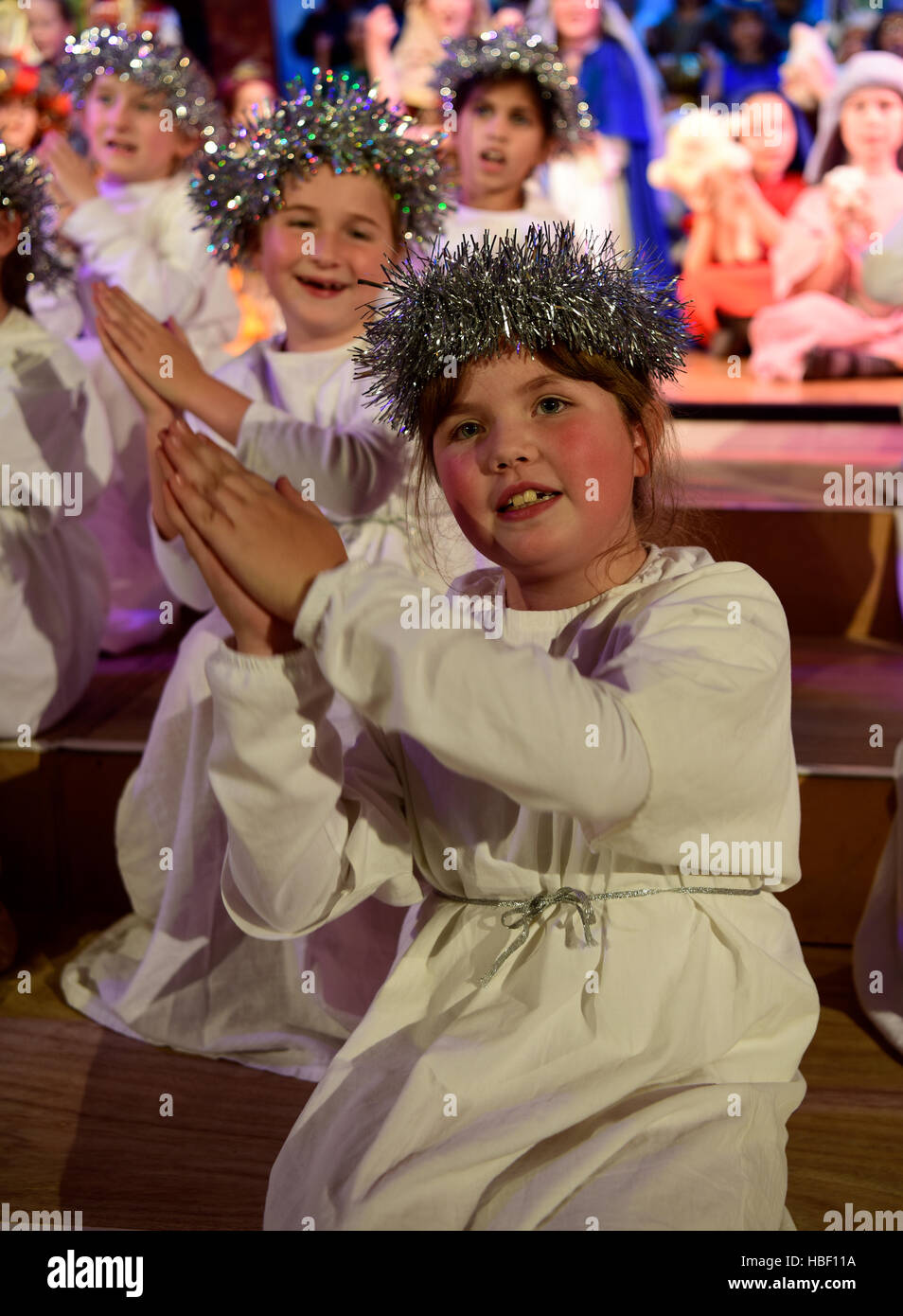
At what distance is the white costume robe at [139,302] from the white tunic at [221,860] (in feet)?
3.34

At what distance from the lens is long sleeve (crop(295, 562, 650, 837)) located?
3.66ft

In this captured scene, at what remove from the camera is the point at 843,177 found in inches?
236

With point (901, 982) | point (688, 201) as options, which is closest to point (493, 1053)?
point (901, 982)

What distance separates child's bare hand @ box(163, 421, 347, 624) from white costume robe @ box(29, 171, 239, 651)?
7.09ft

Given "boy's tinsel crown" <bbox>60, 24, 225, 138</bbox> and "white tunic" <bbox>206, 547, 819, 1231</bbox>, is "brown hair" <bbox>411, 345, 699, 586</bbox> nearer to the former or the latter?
"white tunic" <bbox>206, 547, 819, 1231</bbox>

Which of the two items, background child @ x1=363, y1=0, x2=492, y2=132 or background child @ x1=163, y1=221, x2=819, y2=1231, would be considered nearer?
background child @ x1=163, y1=221, x2=819, y2=1231

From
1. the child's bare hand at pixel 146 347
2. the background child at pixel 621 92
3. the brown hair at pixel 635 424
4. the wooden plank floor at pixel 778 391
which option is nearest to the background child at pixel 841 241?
the wooden plank floor at pixel 778 391

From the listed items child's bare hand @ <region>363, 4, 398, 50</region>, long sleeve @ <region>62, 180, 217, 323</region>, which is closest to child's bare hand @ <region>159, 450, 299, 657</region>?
long sleeve @ <region>62, 180, 217, 323</region>

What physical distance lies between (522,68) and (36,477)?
1604mm

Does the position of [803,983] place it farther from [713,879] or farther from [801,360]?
[801,360]
